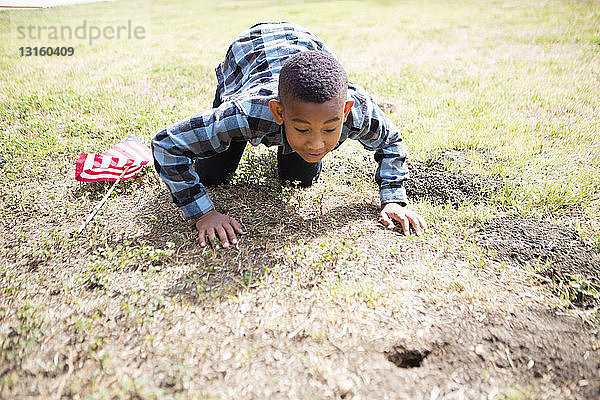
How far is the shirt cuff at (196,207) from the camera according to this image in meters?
2.83

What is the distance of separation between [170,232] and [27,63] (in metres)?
6.61

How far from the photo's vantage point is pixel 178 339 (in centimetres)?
217

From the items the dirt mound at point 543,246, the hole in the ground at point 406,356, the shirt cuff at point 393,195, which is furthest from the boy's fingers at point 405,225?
the hole in the ground at point 406,356

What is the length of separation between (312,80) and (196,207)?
122 cm

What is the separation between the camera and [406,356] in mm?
2141

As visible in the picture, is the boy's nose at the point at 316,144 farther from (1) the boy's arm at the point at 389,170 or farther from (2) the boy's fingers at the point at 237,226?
(2) the boy's fingers at the point at 237,226

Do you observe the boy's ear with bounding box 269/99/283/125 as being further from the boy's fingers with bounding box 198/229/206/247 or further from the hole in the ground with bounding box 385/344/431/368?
the hole in the ground with bounding box 385/344/431/368

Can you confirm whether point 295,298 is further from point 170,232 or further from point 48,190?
point 48,190

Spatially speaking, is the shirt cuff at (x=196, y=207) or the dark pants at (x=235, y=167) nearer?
the shirt cuff at (x=196, y=207)

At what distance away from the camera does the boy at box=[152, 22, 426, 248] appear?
227 cm

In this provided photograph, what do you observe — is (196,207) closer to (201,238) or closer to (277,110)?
(201,238)

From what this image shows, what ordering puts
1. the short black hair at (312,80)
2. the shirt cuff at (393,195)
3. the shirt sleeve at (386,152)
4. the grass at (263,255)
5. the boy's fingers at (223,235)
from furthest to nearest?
the shirt cuff at (393,195) < the shirt sleeve at (386,152) < the boy's fingers at (223,235) < the short black hair at (312,80) < the grass at (263,255)

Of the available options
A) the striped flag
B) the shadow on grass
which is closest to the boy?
the shadow on grass

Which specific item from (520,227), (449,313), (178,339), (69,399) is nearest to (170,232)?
(178,339)
